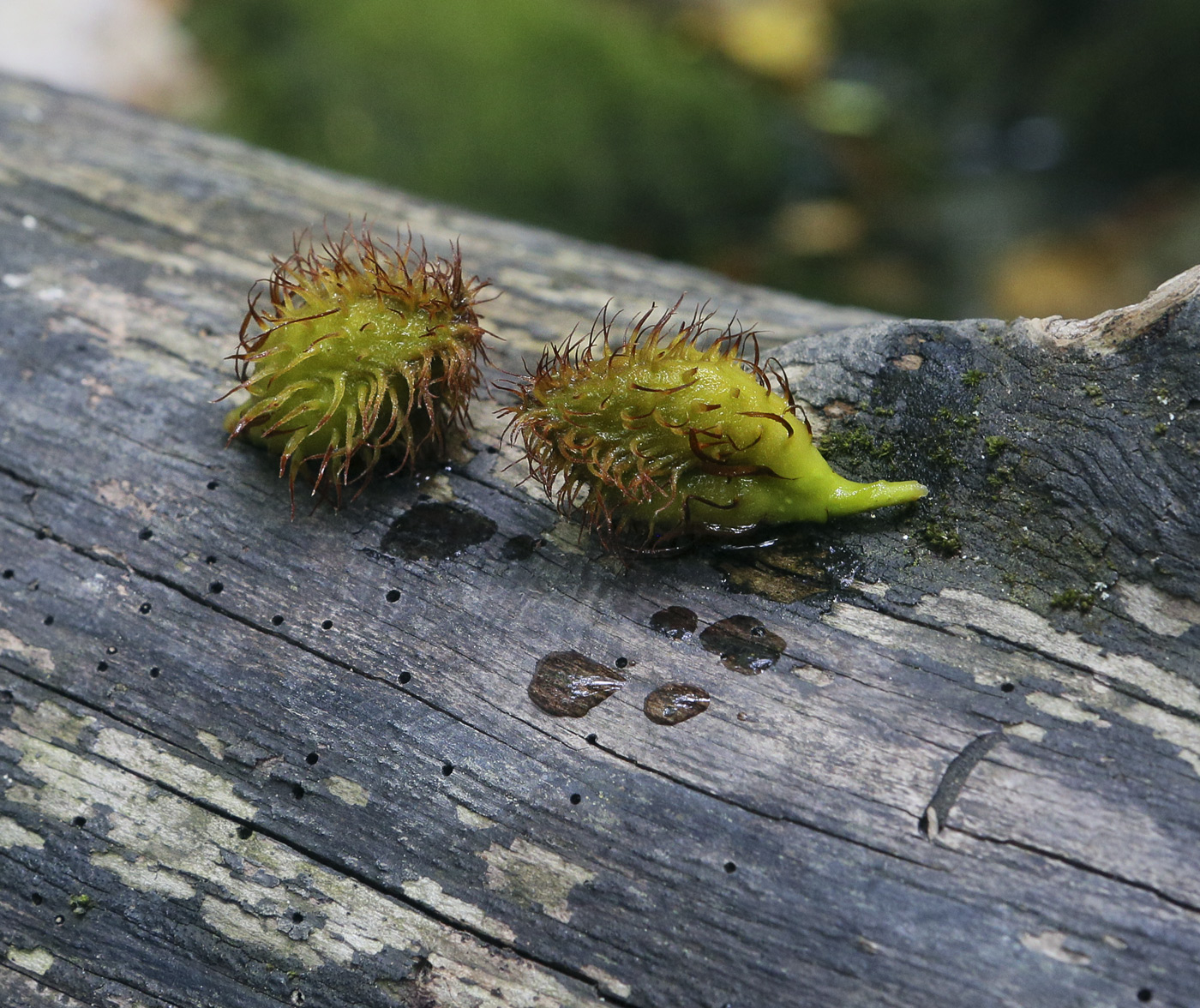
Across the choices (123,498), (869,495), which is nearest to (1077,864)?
(869,495)

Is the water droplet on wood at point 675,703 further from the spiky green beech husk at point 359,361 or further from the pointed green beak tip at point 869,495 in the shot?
the spiky green beech husk at point 359,361

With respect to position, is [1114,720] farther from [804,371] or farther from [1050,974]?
[804,371]

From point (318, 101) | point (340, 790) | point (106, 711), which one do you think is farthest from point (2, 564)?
point (318, 101)

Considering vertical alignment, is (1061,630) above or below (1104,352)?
below

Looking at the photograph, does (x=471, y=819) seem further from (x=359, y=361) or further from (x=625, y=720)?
(x=359, y=361)

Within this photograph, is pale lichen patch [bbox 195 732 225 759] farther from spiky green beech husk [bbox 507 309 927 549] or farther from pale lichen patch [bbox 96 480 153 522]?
spiky green beech husk [bbox 507 309 927 549]

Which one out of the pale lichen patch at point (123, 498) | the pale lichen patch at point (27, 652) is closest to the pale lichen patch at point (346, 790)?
the pale lichen patch at point (27, 652)

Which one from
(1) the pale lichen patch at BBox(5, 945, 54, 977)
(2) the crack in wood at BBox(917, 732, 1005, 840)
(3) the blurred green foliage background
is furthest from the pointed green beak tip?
(3) the blurred green foliage background
